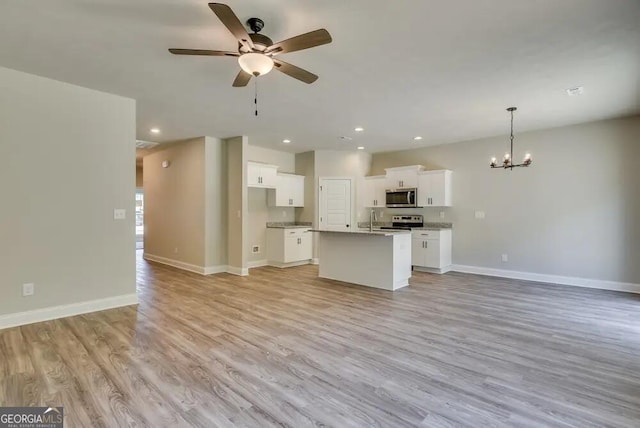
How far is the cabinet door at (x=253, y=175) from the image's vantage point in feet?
22.1

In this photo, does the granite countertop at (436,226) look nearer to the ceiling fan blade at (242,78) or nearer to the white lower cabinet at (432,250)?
the white lower cabinet at (432,250)

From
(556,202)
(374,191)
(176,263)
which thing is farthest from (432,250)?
(176,263)

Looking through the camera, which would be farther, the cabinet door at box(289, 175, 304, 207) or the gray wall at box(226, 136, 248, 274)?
the cabinet door at box(289, 175, 304, 207)

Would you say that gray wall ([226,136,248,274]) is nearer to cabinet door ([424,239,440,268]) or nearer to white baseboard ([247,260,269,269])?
white baseboard ([247,260,269,269])

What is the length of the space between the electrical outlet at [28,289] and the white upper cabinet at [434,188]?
644cm

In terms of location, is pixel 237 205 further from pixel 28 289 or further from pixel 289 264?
pixel 28 289

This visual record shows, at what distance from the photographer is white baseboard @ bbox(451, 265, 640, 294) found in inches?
201

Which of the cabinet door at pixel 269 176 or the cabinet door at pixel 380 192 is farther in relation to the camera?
the cabinet door at pixel 380 192

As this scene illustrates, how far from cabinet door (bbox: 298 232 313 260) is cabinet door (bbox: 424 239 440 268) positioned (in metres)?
2.60

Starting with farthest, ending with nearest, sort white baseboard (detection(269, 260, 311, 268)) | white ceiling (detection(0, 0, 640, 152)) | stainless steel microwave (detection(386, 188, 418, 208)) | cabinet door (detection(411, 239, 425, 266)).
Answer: white baseboard (detection(269, 260, 311, 268)), stainless steel microwave (detection(386, 188, 418, 208)), cabinet door (detection(411, 239, 425, 266)), white ceiling (detection(0, 0, 640, 152))

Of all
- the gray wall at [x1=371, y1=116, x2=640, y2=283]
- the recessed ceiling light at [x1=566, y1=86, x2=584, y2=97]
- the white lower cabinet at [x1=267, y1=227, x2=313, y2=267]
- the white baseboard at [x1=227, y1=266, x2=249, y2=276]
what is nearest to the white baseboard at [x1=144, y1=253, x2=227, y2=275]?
the white baseboard at [x1=227, y1=266, x2=249, y2=276]

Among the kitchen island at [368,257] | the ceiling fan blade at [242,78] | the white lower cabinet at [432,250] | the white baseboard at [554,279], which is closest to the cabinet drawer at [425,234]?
the white lower cabinet at [432,250]

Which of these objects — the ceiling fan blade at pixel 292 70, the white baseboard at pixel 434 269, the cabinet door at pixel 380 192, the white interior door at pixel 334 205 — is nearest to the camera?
the ceiling fan blade at pixel 292 70

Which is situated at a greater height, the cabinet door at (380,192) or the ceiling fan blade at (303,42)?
the ceiling fan blade at (303,42)
